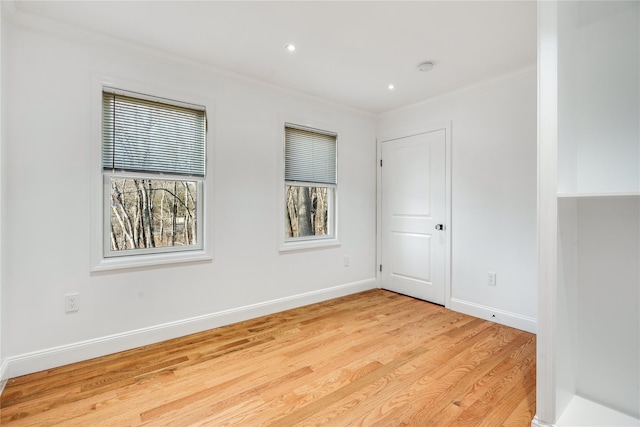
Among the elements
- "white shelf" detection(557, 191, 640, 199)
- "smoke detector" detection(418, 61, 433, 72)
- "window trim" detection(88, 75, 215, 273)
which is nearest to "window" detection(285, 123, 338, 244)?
"window trim" detection(88, 75, 215, 273)

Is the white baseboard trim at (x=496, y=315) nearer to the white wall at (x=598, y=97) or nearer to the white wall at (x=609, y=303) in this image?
the white wall at (x=609, y=303)

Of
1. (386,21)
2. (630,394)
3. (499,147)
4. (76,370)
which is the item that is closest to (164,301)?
(76,370)

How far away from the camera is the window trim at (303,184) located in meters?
3.33

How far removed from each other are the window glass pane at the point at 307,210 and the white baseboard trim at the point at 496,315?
1.68 m

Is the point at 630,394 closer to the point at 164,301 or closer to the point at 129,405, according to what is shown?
the point at 129,405

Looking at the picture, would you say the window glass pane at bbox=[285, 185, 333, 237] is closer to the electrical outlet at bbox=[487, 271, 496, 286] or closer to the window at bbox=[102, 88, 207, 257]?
the window at bbox=[102, 88, 207, 257]

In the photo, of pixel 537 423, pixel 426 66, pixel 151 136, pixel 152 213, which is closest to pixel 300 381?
pixel 537 423

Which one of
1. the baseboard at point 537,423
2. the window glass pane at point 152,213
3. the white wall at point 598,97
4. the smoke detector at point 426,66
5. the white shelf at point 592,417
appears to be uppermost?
the smoke detector at point 426,66

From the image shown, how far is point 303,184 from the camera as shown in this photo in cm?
359

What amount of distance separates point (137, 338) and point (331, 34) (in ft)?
9.25

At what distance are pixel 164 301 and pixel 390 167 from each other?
3.00 meters

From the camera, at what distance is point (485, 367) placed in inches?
85.8

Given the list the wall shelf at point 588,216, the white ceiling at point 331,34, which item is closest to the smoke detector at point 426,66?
the white ceiling at point 331,34

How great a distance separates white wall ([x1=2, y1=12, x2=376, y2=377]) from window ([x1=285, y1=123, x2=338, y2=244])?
21 centimetres
